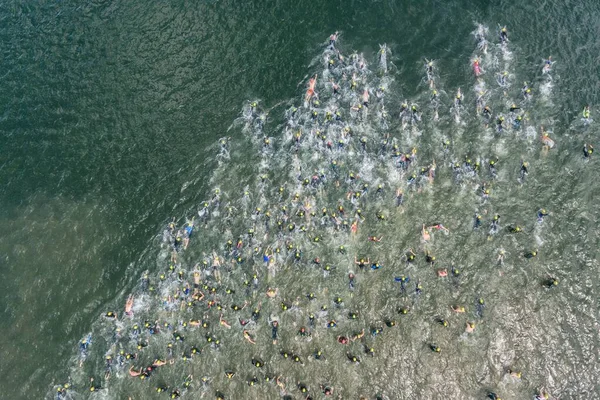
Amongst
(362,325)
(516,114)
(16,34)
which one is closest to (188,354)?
(362,325)

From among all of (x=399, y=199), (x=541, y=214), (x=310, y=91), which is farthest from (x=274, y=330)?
(x=310, y=91)

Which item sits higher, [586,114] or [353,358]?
[586,114]

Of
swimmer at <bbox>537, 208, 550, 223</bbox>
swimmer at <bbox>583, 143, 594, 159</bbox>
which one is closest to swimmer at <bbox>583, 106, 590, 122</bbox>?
swimmer at <bbox>583, 143, 594, 159</bbox>

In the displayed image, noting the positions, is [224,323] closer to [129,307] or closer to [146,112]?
[129,307]

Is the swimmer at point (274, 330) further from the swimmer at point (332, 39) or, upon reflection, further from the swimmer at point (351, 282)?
the swimmer at point (332, 39)

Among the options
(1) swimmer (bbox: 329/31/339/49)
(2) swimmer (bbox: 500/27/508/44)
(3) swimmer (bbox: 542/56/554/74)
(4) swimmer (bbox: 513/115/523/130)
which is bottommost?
(4) swimmer (bbox: 513/115/523/130)

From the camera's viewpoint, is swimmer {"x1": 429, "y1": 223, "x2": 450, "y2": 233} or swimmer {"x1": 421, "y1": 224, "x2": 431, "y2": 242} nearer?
swimmer {"x1": 421, "y1": 224, "x2": 431, "y2": 242}

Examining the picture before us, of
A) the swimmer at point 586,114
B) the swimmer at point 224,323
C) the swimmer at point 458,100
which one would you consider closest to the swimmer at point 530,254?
the swimmer at point 586,114

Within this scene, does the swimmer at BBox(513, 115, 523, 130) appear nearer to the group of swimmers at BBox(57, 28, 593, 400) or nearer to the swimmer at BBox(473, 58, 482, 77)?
the group of swimmers at BBox(57, 28, 593, 400)
